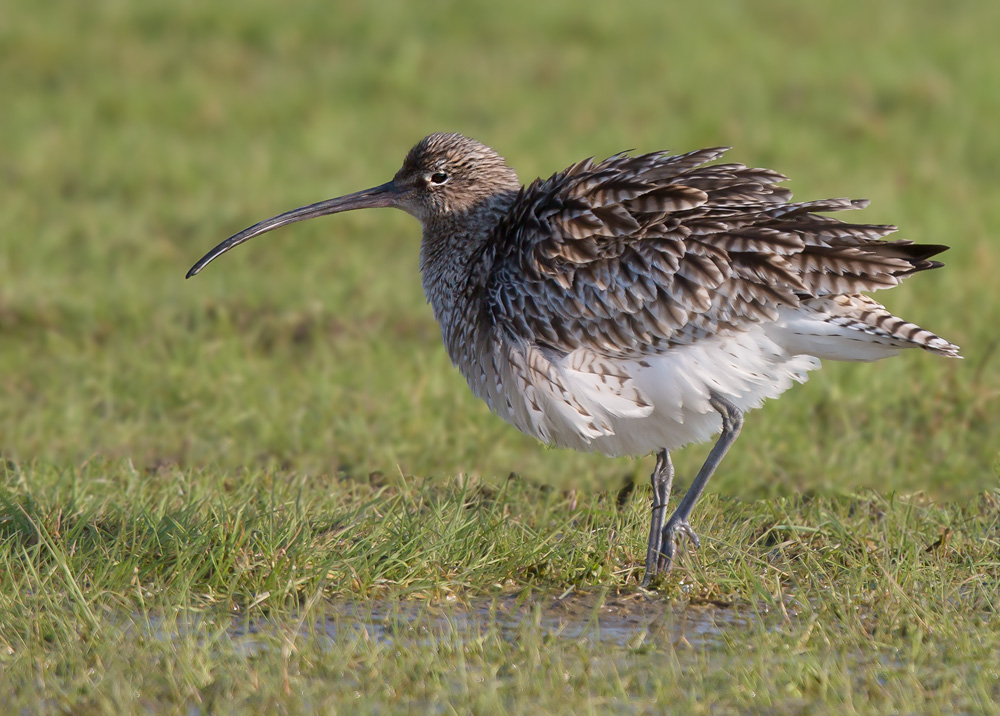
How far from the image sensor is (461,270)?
591 cm

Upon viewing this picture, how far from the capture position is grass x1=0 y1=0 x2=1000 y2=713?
4285 millimetres

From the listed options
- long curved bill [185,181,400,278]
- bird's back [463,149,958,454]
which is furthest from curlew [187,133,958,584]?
long curved bill [185,181,400,278]

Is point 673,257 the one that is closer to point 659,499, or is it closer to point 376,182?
point 659,499

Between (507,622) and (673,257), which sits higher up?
(673,257)

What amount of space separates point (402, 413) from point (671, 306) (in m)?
2.32

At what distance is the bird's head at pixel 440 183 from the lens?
6227 mm

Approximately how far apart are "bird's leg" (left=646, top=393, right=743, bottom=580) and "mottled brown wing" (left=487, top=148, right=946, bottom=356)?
0.32m

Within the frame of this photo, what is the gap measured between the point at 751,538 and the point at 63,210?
6.60 m

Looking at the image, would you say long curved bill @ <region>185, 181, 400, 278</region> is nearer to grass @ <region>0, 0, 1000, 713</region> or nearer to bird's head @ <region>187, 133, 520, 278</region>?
bird's head @ <region>187, 133, 520, 278</region>

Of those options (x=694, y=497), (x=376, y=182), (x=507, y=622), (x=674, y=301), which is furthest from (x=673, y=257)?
(x=376, y=182)

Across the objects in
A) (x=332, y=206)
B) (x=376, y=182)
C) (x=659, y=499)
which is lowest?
(x=659, y=499)

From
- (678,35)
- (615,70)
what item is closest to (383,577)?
(615,70)

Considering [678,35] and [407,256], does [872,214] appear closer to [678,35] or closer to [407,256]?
[407,256]

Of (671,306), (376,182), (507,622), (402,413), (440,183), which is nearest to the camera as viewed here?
(507,622)
